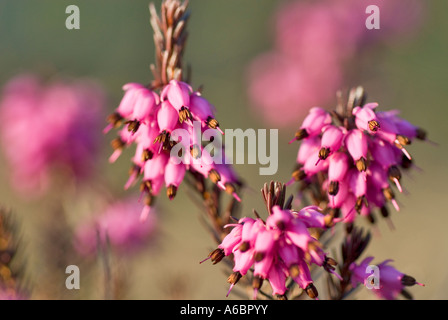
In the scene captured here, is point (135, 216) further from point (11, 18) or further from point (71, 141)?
point (11, 18)

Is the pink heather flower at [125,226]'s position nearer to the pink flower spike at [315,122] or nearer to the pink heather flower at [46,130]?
the pink heather flower at [46,130]

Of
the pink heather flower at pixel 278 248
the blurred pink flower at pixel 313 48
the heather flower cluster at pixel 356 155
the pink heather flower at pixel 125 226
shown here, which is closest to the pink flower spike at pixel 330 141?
the heather flower cluster at pixel 356 155

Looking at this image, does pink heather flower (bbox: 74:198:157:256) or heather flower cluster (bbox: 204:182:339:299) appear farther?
pink heather flower (bbox: 74:198:157:256)

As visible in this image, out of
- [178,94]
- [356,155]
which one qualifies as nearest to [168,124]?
[178,94]

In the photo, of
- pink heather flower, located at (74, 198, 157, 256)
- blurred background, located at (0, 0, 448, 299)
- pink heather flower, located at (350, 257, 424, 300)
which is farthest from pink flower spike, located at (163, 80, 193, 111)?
pink heather flower, located at (74, 198, 157, 256)

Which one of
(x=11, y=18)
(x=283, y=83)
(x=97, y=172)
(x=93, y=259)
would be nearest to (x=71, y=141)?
(x=97, y=172)

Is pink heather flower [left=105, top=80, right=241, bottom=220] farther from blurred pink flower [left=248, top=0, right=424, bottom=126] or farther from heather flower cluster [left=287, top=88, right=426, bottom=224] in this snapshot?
blurred pink flower [left=248, top=0, right=424, bottom=126]
